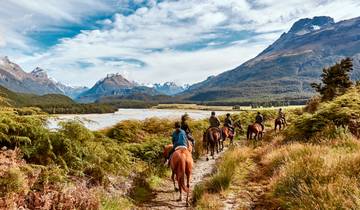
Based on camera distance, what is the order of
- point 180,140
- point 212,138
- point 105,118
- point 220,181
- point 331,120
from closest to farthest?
point 220,181 → point 180,140 → point 331,120 → point 212,138 → point 105,118

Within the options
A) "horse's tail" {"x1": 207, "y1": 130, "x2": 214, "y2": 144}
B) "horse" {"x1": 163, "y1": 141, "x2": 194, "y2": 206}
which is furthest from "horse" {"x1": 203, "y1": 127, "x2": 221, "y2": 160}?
"horse" {"x1": 163, "y1": 141, "x2": 194, "y2": 206}

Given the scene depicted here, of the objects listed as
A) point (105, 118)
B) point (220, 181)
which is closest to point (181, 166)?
point (220, 181)

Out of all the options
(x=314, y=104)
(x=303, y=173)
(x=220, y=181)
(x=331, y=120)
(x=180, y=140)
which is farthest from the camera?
(x=314, y=104)

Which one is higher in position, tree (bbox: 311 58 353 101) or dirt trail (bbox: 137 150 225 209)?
tree (bbox: 311 58 353 101)

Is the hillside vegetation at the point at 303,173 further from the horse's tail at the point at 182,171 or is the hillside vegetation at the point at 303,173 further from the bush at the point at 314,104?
the bush at the point at 314,104

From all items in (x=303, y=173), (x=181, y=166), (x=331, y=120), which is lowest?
(x=181, y=166)

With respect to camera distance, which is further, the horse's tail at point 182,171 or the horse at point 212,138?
the horse at point 212,138

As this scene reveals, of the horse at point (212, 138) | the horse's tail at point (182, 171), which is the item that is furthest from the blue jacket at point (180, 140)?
the horse at point (212, 138)

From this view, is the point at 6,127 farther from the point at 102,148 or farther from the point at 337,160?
the point at 337,160

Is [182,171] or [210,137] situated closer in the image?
[182,171]

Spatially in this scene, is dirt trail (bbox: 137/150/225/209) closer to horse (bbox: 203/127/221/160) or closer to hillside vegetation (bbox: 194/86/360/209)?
hillside vegetation (bbox: 194/86/360/209)

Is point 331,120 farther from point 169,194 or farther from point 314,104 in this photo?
point 314,104

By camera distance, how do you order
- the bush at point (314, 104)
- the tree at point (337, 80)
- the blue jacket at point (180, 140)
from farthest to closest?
the bush at point (314, 104) → the tree at point (337, 80) → the blue jacket at point (180, 140)

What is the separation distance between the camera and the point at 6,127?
867cm
